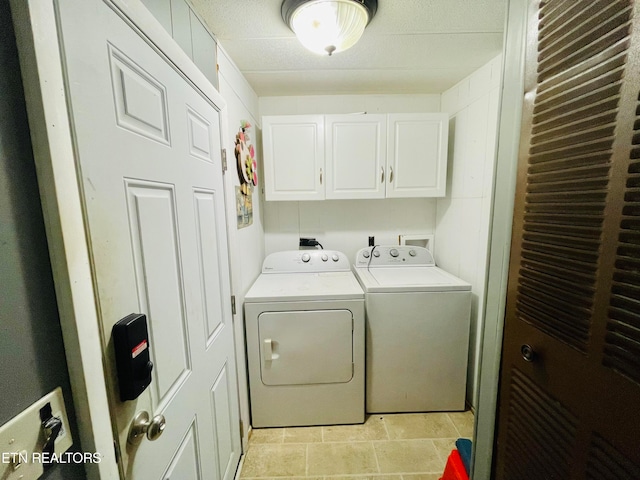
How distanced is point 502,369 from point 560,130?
2.51ft

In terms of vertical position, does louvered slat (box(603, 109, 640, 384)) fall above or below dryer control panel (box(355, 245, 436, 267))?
above

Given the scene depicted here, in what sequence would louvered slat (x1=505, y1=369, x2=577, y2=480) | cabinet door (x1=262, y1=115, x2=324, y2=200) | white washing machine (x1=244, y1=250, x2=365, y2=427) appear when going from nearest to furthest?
louvered slat (x1=505, y1=369, x2=577, y2=480) → white washing machine (x1=244, y1=250, x2=365, y2=427) → cabinet door (x1=262, y1=115, x2=324, y2=200)

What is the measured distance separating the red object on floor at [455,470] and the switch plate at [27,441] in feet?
4.89

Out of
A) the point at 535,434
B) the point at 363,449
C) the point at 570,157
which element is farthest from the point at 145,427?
the point at 363,449

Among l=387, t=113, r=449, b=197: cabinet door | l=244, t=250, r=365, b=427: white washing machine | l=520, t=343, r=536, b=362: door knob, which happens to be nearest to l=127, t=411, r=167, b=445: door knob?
l=244, t=250, r=365, b=427: white washing machine

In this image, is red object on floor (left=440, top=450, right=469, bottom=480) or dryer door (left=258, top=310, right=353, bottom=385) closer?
red object on floor (left=440, top=450, right=469, bottom=480)

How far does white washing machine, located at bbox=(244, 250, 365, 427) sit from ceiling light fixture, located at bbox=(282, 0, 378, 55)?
1.42 m

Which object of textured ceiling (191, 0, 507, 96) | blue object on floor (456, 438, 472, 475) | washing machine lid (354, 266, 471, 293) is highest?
textured ceiling (191, 0, 507, 96)

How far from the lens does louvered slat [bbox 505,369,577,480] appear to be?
25.6 inches

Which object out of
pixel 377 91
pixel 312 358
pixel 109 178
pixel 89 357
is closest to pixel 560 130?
pixel 109 178

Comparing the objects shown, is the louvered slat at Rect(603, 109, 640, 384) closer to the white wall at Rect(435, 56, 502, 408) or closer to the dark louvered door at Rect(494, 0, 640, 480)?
the dark louvered door at Rect(494, 0, 640, 480)

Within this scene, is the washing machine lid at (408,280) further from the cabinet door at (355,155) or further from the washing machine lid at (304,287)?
the cabinet door at (355,155)

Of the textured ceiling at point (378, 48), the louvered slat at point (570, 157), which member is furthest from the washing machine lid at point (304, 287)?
the textured ceiling at point (378, 48)

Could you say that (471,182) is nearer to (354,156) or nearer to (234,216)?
(354,156)
